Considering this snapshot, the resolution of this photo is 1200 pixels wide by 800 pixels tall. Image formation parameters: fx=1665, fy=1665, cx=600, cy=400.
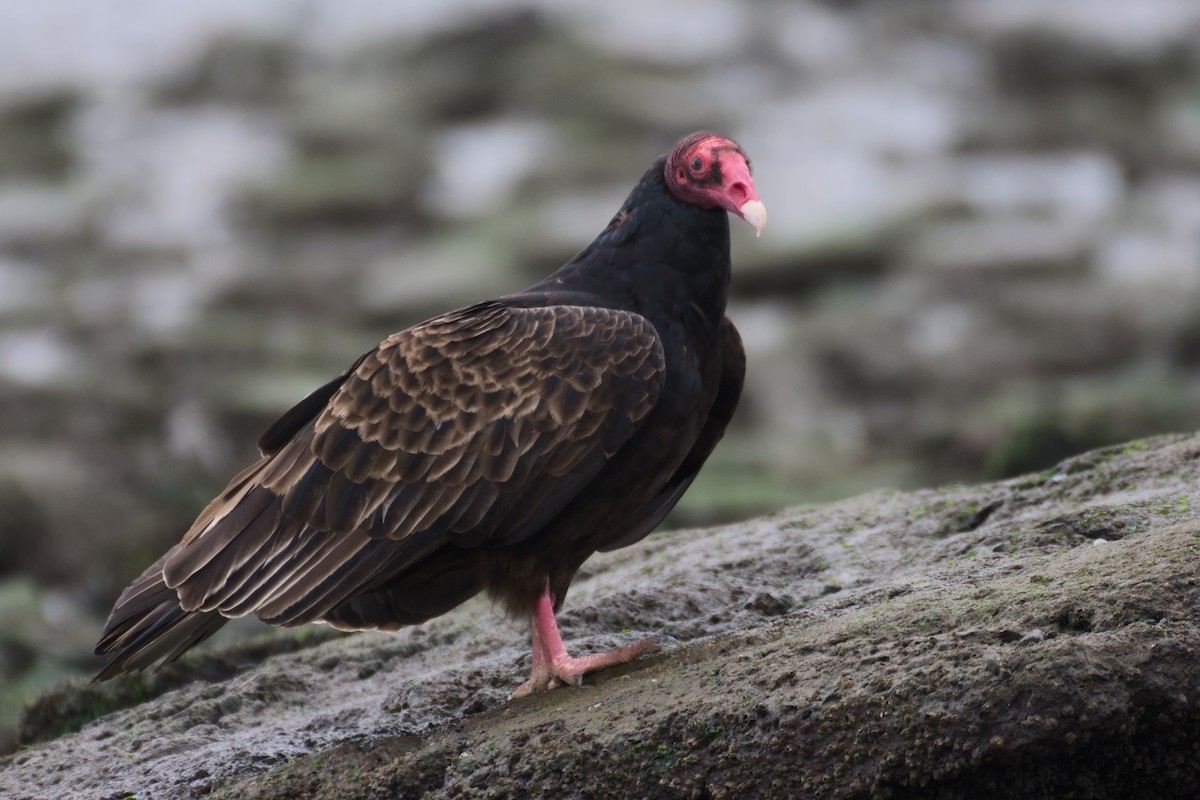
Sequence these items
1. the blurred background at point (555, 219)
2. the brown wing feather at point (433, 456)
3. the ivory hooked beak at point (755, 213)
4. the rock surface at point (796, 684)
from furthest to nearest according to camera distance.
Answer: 1. the blurred background at point (555, 219)
2. the ivory hooked beak at point (755, 213)
3. the brown wing feather at point (433, 456)
4. the rock surface at point (796, 684)

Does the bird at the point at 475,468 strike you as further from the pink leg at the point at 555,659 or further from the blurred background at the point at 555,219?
the blurred background at the point at 555,219

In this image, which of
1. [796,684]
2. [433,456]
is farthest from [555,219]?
[796,684]

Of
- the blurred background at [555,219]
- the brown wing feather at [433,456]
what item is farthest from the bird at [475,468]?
the blurred background at [555,219]

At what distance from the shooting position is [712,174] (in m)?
5.58

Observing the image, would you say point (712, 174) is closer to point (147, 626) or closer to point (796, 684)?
point (796, 684)

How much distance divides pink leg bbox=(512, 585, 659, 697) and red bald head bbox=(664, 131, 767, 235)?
1.47 metres

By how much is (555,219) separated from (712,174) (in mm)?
11739

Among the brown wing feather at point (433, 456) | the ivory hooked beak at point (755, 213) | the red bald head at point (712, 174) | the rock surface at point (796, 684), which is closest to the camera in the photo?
the rock surface at point (796, 684)

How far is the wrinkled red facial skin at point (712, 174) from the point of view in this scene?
18.2 feet

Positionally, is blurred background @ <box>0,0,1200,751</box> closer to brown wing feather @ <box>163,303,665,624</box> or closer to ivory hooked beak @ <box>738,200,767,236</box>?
brown wing feather @ <box>163,303,665,624</box>

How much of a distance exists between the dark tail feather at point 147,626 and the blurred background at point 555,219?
2643mm

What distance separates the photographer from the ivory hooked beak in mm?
5375

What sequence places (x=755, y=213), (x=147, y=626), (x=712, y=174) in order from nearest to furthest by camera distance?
(x=147, y=626), (x=755, y=213), (x=712, y=174)

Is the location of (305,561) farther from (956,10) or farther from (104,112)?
(956,10)
